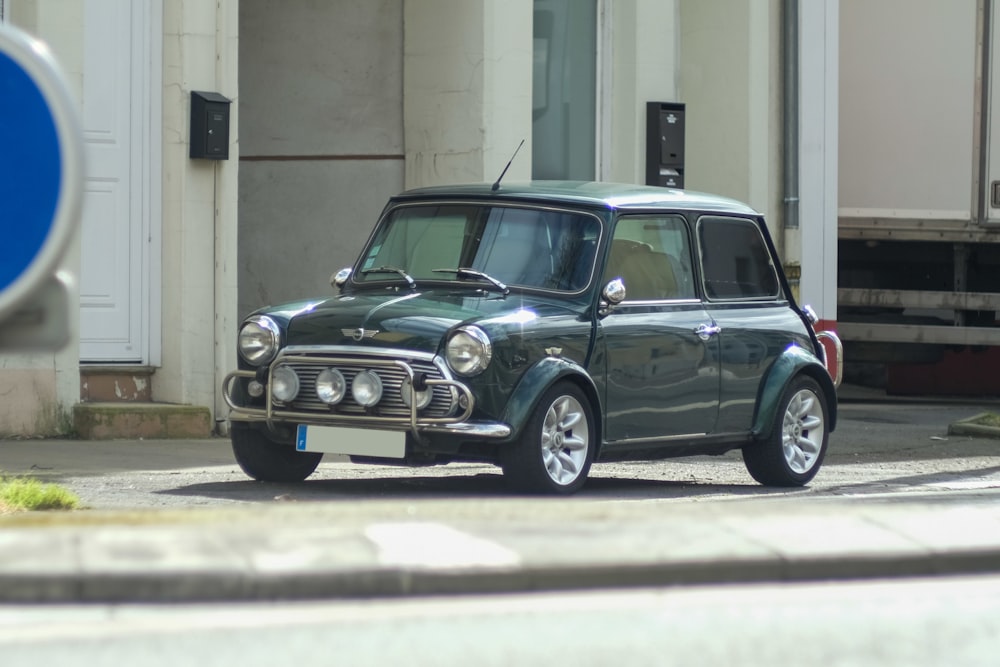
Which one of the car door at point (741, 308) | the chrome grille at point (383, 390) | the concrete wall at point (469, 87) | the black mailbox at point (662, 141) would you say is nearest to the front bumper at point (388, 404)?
the chrome grille at point (383, 390)

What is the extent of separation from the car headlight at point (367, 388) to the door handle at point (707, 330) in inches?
83.6

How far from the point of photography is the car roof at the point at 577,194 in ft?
34.1

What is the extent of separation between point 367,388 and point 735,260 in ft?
9.64

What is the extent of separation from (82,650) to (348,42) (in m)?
12.0

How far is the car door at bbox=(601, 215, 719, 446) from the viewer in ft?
33.2

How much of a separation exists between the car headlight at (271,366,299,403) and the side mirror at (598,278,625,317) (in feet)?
5.37

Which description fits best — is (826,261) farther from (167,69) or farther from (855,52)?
(167,69)

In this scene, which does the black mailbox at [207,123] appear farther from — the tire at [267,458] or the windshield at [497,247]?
the tire at [267,458]

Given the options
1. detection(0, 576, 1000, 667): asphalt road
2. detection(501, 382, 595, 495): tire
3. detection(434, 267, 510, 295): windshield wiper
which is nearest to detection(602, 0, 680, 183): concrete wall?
detection(434, 267, 510, 295): windshield wiper

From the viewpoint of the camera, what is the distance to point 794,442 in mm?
11391

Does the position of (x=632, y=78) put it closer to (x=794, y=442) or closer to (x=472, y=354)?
(x=794, y=442)

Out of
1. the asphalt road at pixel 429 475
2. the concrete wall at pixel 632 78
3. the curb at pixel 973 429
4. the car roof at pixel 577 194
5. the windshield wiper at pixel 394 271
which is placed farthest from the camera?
the concrete wall at pixel 632 78

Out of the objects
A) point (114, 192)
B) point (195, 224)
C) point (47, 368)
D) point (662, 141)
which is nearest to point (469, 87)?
point (662, 141)

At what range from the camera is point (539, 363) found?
9.49 m
